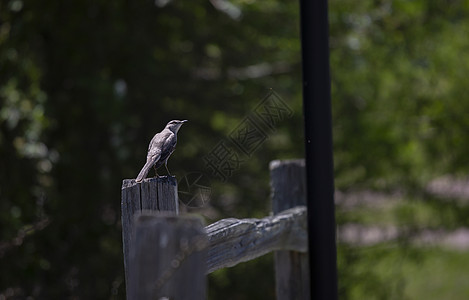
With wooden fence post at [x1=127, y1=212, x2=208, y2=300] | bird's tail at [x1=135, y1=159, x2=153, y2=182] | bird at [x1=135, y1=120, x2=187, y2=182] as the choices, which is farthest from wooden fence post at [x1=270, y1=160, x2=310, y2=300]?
wooden fence post at [x1=127, y1=212, x2=208, y2=300]

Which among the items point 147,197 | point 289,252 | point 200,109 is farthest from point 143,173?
point 200,109

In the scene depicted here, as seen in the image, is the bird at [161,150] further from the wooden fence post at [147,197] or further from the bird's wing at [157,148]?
the wooden fence post at [147,197]

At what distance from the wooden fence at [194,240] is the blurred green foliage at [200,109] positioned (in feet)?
5.29

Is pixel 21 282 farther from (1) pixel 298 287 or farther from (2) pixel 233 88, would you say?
(2) pixel 233 88

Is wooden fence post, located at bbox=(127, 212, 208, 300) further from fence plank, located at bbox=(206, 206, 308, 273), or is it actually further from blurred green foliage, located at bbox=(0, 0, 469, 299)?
blurred green foliage, located at bbox=(0, 0, 469, 299)

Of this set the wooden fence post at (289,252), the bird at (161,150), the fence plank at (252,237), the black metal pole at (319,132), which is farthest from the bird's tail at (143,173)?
the wooden fence post at (289,252)

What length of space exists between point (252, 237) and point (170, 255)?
1.33 metres

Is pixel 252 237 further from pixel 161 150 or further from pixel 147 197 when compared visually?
pixel 147 197

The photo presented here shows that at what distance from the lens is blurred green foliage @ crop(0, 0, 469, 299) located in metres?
4.91

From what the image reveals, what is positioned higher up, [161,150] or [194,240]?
[161,150]

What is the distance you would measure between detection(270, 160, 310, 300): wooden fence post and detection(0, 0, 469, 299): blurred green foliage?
155cm

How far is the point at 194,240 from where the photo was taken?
1662mm

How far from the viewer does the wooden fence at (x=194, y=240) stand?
1.67m

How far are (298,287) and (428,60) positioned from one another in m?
3.00
